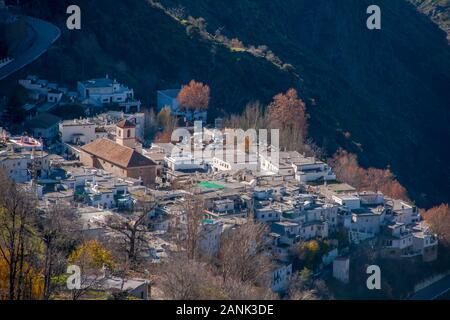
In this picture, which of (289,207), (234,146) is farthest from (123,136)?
(289,207)

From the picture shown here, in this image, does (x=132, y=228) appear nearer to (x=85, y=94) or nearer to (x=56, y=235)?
(x=56, y=235)

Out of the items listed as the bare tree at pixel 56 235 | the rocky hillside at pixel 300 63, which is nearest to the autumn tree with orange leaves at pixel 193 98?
the rocky hillside at pixel 300 63

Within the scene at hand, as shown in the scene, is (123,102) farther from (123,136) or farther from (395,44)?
(395,44)

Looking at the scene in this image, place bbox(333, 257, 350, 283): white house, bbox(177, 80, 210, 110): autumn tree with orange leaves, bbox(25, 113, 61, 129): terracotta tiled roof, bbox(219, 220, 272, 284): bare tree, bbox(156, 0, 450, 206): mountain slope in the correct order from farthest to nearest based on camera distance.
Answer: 1. bbox(156, 0, 450, 206): mountain slope
2. bbox(177, 80, 210, 110): autumn tree with orange leaves
3. bbox(25, 113, 61, 129): terracotta tiled roof
4. bbox(333, 257, 350, 283): white house
5. bbox(219, 220, 272, 284): bare tree

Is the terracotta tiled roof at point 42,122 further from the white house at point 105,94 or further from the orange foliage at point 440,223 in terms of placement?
the orange foliage at point 440,223

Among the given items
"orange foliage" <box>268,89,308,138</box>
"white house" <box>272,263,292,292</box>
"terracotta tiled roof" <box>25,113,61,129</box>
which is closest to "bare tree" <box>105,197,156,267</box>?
"white house" <box>272,263,292,292</box>

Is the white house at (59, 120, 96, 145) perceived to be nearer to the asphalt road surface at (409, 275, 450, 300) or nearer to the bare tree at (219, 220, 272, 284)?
the bare tree at (219, 220, 272, 284)
